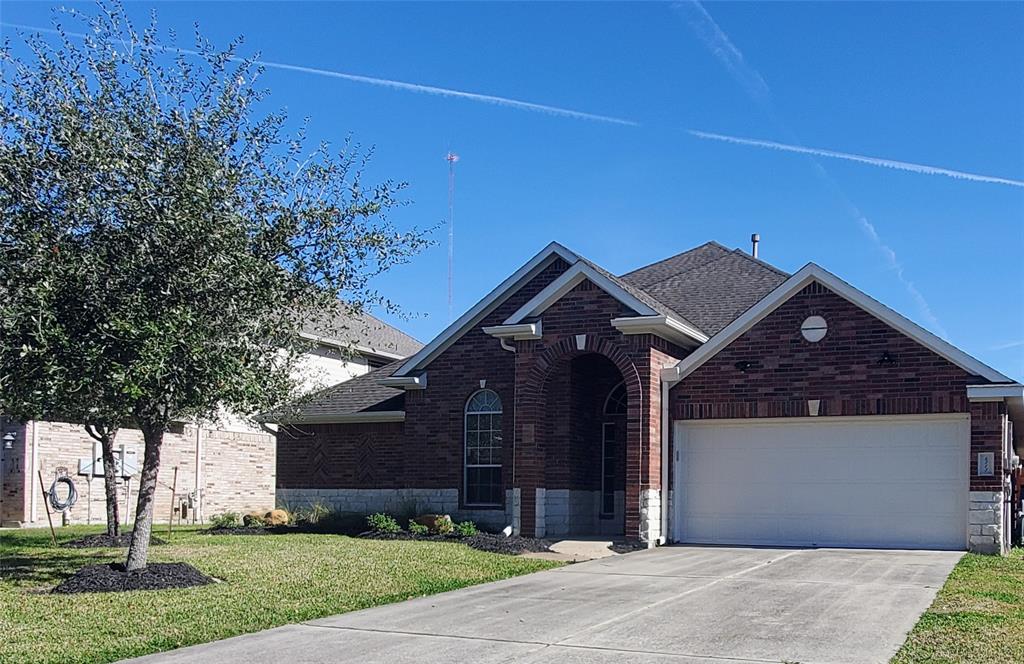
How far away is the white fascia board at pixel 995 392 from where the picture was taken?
17.6m

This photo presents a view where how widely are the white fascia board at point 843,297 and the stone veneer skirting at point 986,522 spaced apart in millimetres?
1910

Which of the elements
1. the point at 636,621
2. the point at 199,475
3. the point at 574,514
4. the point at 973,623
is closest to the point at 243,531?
the point at 574,514

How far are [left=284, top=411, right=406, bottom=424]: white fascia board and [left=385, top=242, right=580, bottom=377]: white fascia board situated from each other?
3.83 ft

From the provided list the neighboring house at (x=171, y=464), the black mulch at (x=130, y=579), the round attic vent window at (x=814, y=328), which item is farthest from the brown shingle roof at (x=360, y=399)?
the black mulch at (x=130, y=579)

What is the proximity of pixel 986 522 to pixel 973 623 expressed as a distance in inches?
317

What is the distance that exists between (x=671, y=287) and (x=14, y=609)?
56.8ft

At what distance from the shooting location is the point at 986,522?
17.9m

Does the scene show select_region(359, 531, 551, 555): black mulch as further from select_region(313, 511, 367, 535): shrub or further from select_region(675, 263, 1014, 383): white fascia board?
select_region(675, 263, 1014, 383): white fascia board

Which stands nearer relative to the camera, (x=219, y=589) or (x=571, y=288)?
(x=219, y=589)

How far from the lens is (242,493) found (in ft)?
111

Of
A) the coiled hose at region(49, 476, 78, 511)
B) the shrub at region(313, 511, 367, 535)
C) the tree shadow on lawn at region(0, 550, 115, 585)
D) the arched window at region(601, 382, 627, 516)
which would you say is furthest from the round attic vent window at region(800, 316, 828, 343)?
the coiled hose at region(49, 476, 78, 511)

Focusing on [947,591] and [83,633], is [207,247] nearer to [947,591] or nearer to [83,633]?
[83,633]

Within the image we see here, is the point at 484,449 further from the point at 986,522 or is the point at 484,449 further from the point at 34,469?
the point at 34,469

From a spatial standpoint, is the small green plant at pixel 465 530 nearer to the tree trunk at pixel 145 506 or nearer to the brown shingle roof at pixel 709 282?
the brown shingle roof at pixel 709 282
